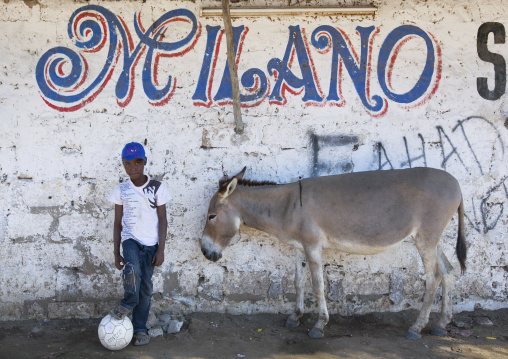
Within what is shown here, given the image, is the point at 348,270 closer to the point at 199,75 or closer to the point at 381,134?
the point at 381,134

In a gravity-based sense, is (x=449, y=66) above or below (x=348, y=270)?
above

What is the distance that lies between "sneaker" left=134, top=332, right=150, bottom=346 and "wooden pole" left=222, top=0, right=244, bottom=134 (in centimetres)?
212

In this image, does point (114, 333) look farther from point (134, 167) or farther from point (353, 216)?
point (353, 216)

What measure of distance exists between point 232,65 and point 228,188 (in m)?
1.17

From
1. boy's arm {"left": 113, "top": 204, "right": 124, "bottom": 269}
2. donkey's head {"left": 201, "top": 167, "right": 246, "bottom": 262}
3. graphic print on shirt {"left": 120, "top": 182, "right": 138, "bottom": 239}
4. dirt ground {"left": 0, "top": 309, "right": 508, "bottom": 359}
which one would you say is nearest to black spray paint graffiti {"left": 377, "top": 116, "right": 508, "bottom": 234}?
dirt ground {"left": 0, "top": 309, "right": 508, "bottom": 359}

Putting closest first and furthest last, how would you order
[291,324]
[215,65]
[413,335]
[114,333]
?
[114,333] < [413,335] < [291,324] < [215,65]

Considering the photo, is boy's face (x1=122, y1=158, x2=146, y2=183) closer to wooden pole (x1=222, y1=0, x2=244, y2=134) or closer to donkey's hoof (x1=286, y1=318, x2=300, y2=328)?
wooden pole (x1=222, y1=0, x2=244, y2=134)

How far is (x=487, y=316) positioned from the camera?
507 centimetres

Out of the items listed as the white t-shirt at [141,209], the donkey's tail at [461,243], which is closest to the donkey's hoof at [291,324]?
the white t-shirt at [141,209]

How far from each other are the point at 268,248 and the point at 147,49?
7.69 ft

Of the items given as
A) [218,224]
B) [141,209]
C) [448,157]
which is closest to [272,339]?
[218,224]

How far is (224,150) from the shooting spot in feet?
16.7

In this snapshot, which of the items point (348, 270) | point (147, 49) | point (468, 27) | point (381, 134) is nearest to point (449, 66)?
point (468, 27)

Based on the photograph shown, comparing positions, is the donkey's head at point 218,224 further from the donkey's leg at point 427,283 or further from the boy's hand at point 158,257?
the donkey's leg at point 427,283
